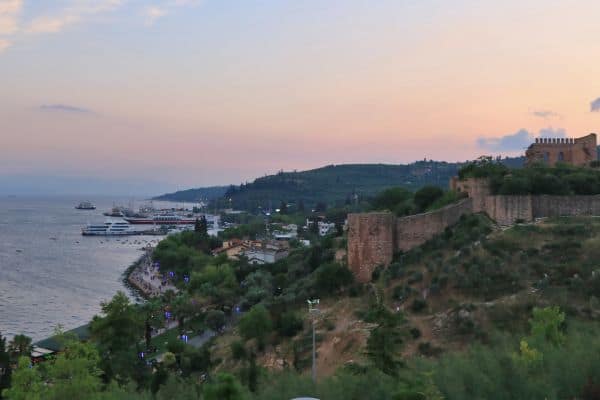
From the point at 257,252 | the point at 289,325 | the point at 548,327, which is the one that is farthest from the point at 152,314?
the point at 548,327

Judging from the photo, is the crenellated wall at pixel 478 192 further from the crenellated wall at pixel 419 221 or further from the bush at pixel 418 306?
the bush at pixel 418 306

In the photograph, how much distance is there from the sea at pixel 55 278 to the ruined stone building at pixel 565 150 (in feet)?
103

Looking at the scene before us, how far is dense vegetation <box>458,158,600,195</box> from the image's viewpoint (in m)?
27.4

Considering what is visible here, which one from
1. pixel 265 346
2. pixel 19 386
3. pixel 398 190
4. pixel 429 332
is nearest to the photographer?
pixel 19 386

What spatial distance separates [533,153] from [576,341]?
2544 cm

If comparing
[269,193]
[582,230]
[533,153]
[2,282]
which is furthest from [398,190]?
[269,193]

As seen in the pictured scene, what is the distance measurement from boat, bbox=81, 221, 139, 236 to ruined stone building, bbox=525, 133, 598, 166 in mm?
104951

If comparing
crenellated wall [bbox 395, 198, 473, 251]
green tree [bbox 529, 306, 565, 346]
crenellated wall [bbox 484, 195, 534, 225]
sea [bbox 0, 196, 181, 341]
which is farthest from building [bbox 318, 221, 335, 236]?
green tree [bbox 529, 306, 565, 346]

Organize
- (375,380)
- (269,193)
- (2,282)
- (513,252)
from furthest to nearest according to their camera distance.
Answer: (269,193) → (2,282) → (513,252) → (375,380)

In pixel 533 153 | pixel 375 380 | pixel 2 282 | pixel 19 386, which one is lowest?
pixel 2 282

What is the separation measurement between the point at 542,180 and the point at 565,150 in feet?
28.8

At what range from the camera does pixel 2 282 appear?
5775 centimetres

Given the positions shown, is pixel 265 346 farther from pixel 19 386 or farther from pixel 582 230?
pixel 582 230

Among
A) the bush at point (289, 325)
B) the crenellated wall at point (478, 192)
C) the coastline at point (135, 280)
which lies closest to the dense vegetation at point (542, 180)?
the crenellated wall at point (478, 192)
